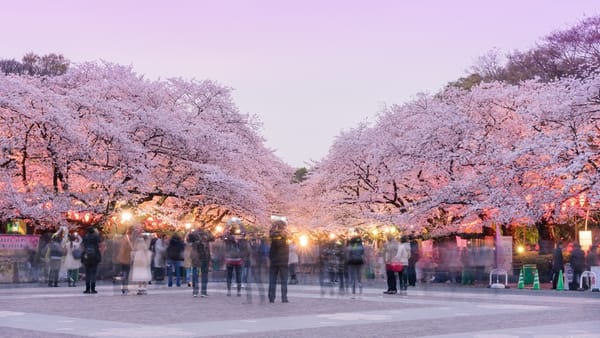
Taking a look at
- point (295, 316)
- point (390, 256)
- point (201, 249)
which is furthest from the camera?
point (390, 256)

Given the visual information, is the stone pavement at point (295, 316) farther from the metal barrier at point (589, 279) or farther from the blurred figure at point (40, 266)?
the blurred figure at point (40, 266)

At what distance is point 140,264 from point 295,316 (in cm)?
938

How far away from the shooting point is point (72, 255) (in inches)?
1244

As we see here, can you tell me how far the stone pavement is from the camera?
1404cm

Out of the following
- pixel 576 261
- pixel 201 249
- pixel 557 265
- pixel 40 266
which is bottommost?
pixel 40 266

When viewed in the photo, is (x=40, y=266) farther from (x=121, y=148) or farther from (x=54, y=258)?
(x=121, y=148)

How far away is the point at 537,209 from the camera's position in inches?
1474

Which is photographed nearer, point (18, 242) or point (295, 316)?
point (295, 316)

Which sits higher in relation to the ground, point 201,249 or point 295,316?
point 201,249

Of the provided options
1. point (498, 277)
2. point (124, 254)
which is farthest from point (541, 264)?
point (124, 254)

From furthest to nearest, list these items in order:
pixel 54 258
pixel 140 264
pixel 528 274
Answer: pixel 528 274 < pixel 54 258 < pixel 140 264

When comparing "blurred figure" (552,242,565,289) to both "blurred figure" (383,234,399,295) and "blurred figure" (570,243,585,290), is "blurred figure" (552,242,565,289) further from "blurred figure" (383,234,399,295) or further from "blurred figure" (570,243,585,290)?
"blurred figure" (383,234,399,295)

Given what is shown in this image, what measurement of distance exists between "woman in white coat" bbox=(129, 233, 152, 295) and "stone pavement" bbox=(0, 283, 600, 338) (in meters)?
0.44

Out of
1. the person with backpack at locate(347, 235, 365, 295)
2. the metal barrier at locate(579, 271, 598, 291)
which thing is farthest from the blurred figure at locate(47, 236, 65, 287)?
the metal barrier at locate(579, 271, 598, 291)
